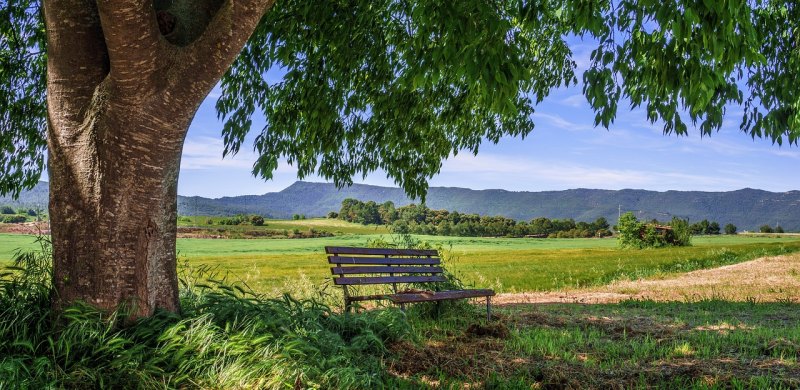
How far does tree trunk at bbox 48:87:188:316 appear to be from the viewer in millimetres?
4148

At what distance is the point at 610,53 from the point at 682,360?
126 inches

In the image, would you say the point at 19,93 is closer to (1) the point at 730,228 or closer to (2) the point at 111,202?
(2) the point at 111,202

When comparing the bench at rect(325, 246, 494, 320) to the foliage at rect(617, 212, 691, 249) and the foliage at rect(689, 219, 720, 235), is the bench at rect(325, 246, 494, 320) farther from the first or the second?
the foliage at rect(689, 219, 720, 235)

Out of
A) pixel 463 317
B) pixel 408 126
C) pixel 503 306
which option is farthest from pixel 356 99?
pixel 503 306

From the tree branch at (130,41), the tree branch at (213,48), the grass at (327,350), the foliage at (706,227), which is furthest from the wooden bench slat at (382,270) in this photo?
the foliage at (706,227)

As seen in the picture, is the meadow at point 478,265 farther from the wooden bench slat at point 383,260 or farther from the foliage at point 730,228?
the foliage at point 730,228

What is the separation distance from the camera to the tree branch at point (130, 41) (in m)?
3.85

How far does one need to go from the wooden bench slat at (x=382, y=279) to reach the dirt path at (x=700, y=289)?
3169 mm

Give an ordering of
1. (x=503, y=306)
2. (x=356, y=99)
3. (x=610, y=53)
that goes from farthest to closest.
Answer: (x=503, y=306)
(x=356, y=99)
(x=610, y=53)

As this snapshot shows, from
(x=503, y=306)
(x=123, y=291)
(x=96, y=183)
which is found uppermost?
(x=96, y=183)

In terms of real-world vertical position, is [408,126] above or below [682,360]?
above

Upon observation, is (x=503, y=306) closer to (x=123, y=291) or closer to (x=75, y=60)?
(x=123, y=291)

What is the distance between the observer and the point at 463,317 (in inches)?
292

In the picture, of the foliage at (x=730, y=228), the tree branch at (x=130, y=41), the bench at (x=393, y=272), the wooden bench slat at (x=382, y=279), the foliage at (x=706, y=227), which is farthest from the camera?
the foliage at (x=730, y=228)
